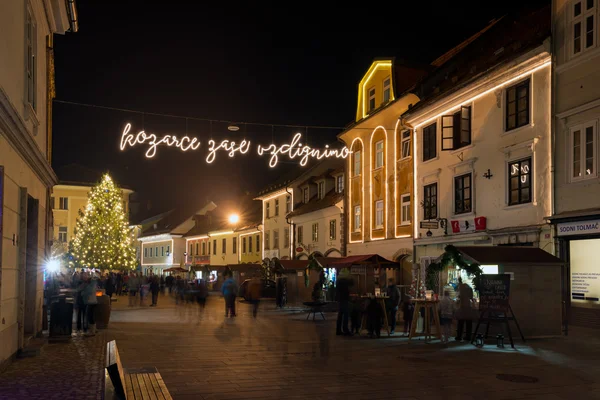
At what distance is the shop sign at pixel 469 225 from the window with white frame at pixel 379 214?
7.39m

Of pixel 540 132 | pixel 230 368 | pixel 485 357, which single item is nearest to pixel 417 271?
pixel 540 132

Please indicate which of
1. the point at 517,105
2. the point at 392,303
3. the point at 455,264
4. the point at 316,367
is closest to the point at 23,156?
the point at 316,367

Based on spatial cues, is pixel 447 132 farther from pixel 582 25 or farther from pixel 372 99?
pixel 372 99

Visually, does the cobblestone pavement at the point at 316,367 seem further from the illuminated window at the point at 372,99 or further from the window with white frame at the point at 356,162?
the window with white frame at the point at 356,162

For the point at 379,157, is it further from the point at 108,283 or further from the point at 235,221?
the point at 235,221

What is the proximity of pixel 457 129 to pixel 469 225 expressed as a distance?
12.7 ft

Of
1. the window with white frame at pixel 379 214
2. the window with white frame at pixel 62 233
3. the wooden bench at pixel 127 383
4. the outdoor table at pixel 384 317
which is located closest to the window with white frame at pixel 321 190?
the window with white frame at pixel 379 214

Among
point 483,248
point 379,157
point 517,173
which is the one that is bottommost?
point 483,248

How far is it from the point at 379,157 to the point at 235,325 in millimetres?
15002

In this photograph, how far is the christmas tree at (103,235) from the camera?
181 ft

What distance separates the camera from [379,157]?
32.8 meters

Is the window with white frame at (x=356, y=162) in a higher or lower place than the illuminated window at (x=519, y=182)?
higher

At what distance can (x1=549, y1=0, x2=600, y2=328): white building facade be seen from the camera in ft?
59.5

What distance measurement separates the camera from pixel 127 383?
25.2ft
